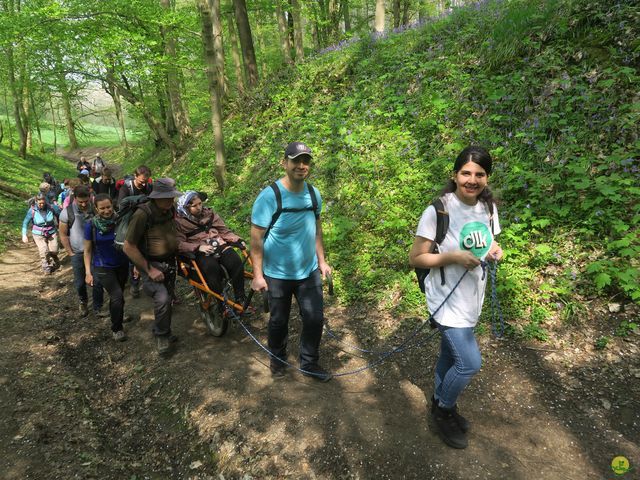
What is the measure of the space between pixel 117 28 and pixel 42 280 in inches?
340

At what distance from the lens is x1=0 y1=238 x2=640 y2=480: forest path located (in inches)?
125

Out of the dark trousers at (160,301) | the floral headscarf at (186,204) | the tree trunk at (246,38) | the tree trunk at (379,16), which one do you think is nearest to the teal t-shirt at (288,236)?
the dark trousers at (160,301)

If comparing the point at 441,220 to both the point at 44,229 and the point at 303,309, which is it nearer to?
the point at 303,309

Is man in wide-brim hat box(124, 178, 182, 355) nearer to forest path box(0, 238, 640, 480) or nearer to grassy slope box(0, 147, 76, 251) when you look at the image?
forest path box(0, 238, 640, 480)

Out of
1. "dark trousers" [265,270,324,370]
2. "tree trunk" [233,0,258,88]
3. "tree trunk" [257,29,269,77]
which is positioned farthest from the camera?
"tree trunk" [257,29,269,77]

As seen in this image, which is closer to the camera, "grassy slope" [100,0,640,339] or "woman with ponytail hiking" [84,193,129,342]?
"grassy slope" [100,0,640,339]

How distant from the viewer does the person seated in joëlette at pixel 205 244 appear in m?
5.38

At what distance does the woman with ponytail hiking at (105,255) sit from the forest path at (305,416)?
2.84 ft

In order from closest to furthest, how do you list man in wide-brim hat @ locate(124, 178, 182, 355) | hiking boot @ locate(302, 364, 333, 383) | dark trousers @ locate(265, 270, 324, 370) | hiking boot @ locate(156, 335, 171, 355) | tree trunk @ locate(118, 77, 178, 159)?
dark trousers @ locate(265, 270, 324, 370)
hiking boot @ locate(302, 364, 333, 383)
man in wide-brim hat @ locate(124, 178, 182, 355)
hiking boot @ locate(156, 335, 171, 355)
tree trunk @ locate(118, 77, 178, 159)

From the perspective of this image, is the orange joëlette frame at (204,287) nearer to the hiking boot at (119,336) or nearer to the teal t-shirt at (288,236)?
the hiking boot at (119,336)

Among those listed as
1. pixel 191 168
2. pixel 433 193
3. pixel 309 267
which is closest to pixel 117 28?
pixel 191 168

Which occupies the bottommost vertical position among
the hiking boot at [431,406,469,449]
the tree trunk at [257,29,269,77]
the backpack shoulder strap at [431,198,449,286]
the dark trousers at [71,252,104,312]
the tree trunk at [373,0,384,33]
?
the hiking boot at [431,406,469,449]

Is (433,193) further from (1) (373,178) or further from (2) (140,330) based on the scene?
(2) (140,330)

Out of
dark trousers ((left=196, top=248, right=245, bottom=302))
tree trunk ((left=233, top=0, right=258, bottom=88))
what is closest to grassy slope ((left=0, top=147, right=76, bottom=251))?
dark trousers ((left=196, top=248, right=245, bottom=302))
